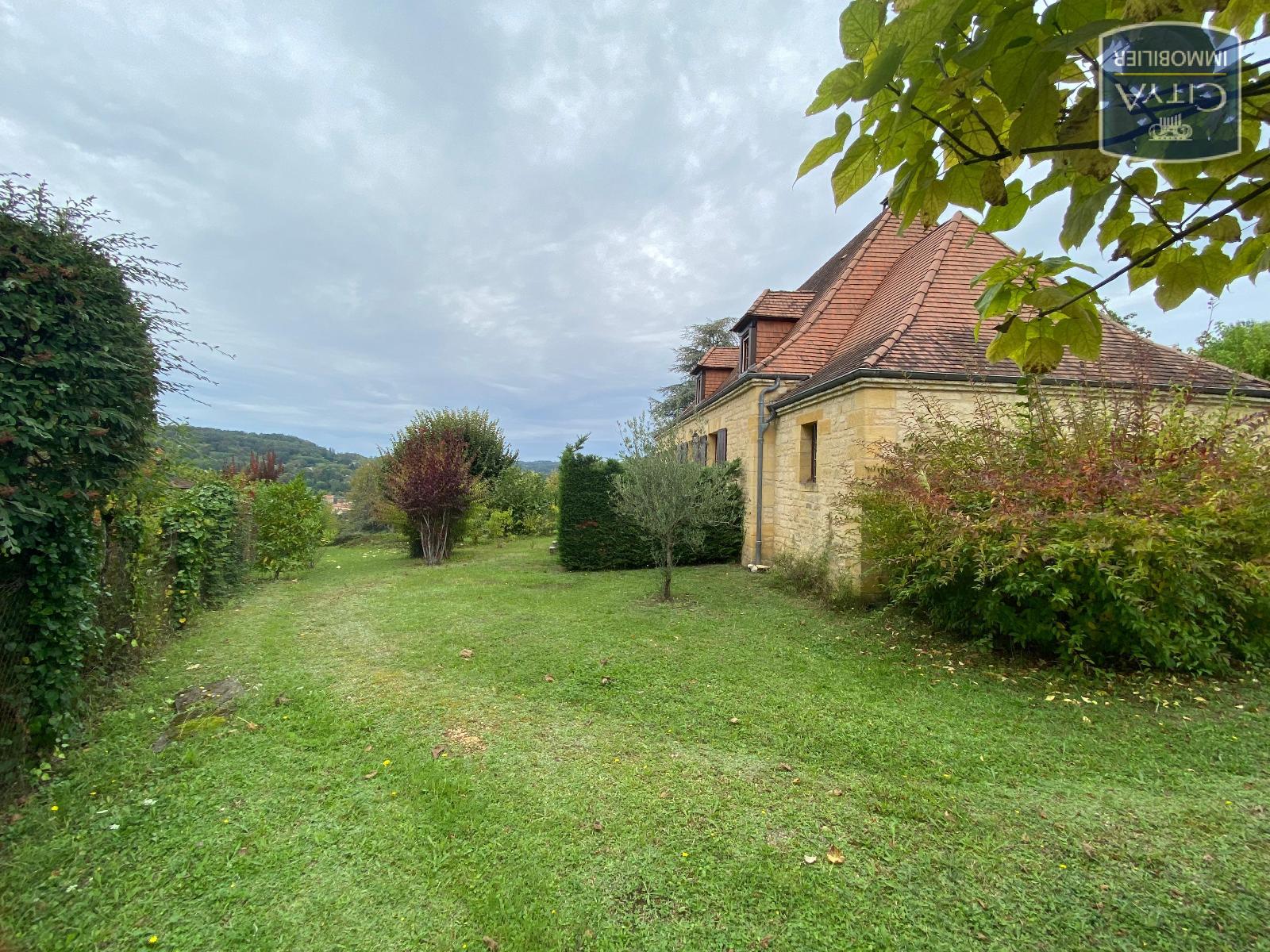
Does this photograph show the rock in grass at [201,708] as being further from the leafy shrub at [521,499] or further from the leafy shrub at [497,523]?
the leafy shrub at [521,499]

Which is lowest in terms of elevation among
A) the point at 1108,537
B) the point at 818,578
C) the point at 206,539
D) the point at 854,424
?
the point at 818,578

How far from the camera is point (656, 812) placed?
3.02 metres

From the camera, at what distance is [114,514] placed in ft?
15.6

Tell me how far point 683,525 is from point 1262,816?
7.21 meters

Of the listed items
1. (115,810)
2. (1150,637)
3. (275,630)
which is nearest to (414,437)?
(275,630)

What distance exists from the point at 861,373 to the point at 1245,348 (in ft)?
49.4

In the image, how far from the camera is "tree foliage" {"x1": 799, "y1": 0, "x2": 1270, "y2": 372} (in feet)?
2.99

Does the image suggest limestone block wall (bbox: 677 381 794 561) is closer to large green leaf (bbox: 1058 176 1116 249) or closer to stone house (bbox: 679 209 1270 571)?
stone house (bbox: 679 209 1270 571)

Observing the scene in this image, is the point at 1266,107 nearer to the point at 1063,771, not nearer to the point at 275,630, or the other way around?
the point at 1063,771

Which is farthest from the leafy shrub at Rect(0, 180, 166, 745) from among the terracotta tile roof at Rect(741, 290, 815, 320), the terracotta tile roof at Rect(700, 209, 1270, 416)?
the terracotta tile roof at Rect(741, 290, 815, 320)

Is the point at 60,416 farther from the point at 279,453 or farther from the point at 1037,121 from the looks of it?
the point at 279,453

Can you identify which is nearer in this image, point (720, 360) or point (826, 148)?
point (826, 148)

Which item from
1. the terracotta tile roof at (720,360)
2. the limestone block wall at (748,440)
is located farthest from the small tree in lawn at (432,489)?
the terracotta tile roof at (720,360)
